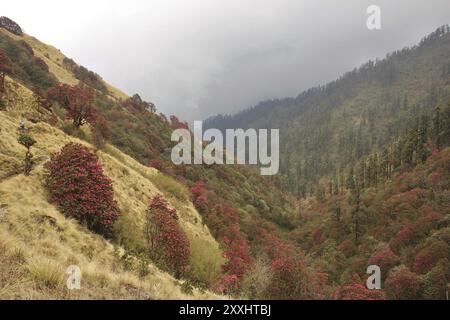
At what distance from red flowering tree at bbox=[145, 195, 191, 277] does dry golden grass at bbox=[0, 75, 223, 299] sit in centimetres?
91

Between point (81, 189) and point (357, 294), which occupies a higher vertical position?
point (81, 189)

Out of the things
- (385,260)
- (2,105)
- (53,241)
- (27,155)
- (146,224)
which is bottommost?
(385,260)

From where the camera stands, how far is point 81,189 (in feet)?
57.9

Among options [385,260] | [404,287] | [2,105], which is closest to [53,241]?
[2,105]

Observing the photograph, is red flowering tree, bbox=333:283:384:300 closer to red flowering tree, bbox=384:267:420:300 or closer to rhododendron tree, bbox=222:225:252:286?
red flowering tree, bbox=384:267:420:300

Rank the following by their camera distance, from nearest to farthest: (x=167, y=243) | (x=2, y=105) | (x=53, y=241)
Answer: (x=53, y=241) → (x=167, y=243) → (x=2, y=105)

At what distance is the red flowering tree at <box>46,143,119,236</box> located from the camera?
56.1 ft

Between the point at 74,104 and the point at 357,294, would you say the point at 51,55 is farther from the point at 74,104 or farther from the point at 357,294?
the point at 357,294

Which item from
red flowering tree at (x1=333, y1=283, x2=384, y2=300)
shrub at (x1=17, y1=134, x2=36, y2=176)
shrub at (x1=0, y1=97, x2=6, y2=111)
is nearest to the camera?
shrub at (x1=17, y1=134, x2=36, y2=176)

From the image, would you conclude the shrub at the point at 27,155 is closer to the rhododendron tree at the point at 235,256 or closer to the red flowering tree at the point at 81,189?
the red flowering tree at the point at 81,189

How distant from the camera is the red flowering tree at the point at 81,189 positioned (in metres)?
17.1

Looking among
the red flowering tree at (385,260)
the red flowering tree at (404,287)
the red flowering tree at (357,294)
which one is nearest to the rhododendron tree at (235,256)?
the red flowering tree at (357,294)

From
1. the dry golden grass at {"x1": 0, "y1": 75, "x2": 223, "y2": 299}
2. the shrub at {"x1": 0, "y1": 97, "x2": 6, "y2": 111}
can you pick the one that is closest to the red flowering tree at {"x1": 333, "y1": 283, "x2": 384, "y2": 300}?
the dry golden grass at {"x1": 0, "y1": 75, "x2": 223, "y2": 299}

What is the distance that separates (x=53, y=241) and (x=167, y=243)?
8302mm
